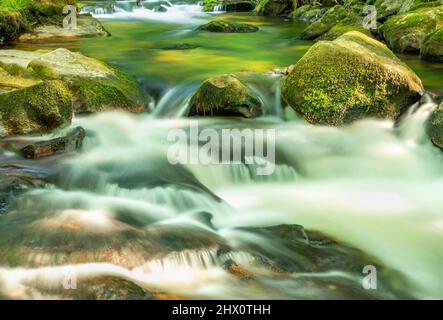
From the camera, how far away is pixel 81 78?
26.4 ft

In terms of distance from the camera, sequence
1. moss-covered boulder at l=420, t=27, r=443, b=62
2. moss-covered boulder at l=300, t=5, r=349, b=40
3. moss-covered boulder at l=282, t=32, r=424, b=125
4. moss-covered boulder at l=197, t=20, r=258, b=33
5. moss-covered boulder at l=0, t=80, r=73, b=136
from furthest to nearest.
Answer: moss-covered boulder at l=197, t=20, r=258, b=33
moss-covered boulder at l=300, t=5, r=349, b=40
moss-covered boulder at l=420, t=27, r=443, b=62
moss-covered boulder at l=282, t=32, r=424, b=125
moss-covered boulder at l=0, t=80, r=73, b=136

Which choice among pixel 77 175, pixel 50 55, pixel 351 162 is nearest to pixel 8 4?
pixel 50 55

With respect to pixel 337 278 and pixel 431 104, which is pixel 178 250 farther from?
pixel 431 104

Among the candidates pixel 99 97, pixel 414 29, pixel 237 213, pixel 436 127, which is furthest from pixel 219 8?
pixel 237 213

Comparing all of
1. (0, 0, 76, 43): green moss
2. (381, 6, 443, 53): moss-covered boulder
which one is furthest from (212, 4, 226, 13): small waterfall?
(381, 6, 443, 53): moss-covered boulder

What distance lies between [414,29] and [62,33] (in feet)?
31.5

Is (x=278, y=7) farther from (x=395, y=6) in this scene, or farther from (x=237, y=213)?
(x=237, y=213)

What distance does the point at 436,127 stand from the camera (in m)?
6.91

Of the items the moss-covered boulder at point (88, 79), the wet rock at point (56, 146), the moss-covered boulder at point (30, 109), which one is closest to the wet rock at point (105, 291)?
the wet rock at point (56, 146)

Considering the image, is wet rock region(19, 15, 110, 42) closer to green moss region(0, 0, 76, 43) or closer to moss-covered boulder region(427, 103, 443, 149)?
green moss region(0, 0, 76, 43)

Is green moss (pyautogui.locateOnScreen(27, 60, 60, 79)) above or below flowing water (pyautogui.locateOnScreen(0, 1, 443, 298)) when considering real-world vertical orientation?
above

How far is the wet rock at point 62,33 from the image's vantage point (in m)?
13.7

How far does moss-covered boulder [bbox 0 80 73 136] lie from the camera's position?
650 centimetres

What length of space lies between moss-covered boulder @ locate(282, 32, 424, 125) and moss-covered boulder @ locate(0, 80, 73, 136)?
3.66 meters
